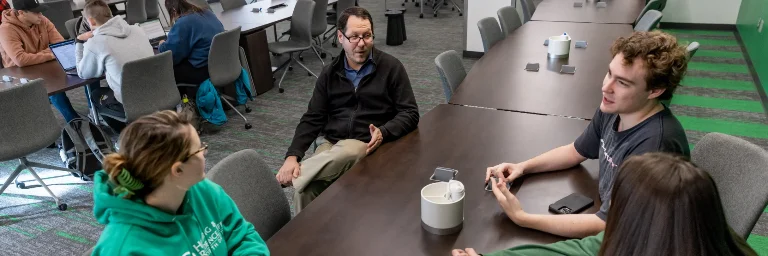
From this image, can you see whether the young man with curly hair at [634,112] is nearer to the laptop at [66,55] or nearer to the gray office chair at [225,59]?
the gray office chair at [225,59]

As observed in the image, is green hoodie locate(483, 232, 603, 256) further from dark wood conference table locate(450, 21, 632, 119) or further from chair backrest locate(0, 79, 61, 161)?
chair backrest locate(0, 79, 61, 161)

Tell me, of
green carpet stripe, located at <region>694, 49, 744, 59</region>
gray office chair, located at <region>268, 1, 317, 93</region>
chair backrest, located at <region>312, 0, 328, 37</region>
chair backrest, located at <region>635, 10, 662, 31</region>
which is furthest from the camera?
green carpet stripe, located at <region>694, 49, 744, 59</region>

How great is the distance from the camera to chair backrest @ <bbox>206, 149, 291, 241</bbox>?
163 centimetres

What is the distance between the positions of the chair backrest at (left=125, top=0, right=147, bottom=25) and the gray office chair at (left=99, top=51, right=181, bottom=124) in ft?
11.2

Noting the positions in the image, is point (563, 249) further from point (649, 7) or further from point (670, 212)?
point (649, 7)

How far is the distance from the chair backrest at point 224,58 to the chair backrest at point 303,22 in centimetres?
108

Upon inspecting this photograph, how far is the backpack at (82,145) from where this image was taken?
128 inches

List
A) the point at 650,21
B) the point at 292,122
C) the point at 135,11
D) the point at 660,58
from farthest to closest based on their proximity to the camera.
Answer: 1. the point at 135,11
2. the point at 292,122
3. the point at 650,21
4. the point at 660,58

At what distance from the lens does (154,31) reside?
4.36 metres

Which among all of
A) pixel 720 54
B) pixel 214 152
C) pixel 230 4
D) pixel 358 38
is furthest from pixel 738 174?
pixel 230 4

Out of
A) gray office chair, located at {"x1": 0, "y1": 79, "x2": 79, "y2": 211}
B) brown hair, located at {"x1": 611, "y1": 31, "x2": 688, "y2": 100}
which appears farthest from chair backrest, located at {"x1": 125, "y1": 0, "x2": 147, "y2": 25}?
brown hair, located at {"x1": 611, "y1": 31, "x2": 688, "y2": 100}

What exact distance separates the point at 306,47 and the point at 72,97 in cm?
228

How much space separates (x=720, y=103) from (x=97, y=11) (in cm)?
476

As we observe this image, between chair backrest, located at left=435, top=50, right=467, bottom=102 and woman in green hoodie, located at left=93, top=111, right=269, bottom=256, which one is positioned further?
chair backrest, located at left=435, top=50, right=467, bottom=102
